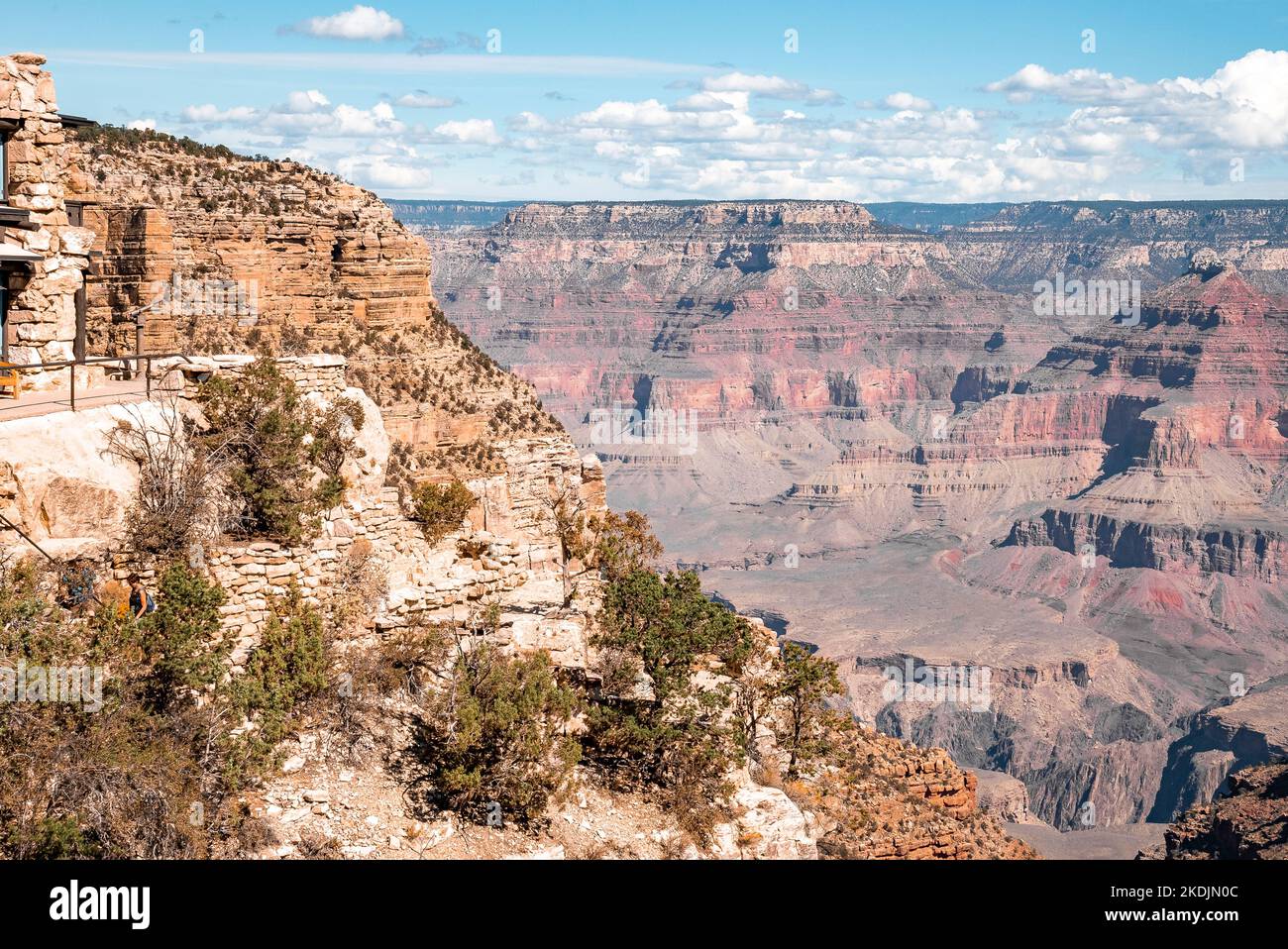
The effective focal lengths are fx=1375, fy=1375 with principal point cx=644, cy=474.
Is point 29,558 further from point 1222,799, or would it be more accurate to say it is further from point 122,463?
point 1222,799

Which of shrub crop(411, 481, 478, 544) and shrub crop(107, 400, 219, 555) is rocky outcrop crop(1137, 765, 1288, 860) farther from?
shrub crop(107, 400, 219, 555)

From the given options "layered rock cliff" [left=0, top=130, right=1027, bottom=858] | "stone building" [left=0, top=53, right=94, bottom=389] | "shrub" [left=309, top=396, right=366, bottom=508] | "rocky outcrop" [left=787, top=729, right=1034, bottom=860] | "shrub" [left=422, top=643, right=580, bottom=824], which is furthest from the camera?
"rocky outcrop" [left=787, top=729, right=1034, bottom=860]

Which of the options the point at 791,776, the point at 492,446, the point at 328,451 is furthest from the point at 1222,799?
the point at 328,451

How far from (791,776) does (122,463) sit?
38.8 feet

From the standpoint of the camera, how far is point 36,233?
1678 cm

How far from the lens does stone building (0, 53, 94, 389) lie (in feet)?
54.0

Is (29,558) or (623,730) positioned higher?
(29,558)

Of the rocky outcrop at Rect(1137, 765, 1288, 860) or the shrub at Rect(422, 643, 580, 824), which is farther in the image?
the rocky outcrop at Rect(1137, 765, 1288, 860)

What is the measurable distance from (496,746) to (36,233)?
845 cm

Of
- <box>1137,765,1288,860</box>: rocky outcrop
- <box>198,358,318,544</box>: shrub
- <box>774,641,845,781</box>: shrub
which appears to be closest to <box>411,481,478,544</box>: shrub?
<box>198,358,318,544</box>: shrub

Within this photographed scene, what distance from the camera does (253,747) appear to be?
47.8 feet

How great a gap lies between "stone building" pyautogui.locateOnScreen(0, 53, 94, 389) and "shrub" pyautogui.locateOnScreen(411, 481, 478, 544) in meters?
5.18

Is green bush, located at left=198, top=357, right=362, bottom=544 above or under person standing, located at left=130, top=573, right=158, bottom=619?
above
